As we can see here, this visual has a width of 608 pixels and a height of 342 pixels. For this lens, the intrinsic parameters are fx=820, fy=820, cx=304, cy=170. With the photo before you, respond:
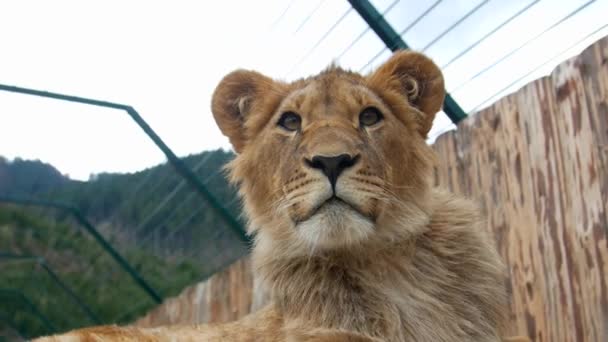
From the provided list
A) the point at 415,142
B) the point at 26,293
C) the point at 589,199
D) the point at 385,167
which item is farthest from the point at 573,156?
the point at 26,293

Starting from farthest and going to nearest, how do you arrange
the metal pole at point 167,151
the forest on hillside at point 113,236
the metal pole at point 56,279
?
1. the metal pole at point 56,279
2. the forest on hillside at point 113,236
3. the metal pole at point 167,151

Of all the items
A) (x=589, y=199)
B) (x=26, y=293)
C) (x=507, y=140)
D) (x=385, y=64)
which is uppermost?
(x=26, y=293)

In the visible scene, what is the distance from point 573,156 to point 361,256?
4.39ft

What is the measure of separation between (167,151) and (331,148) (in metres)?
4.36

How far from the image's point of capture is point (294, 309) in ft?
10.1

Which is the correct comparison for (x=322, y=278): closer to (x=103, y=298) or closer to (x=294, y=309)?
(x=294, y=309)

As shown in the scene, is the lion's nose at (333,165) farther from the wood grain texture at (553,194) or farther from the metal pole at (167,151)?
the metal pole at (167,151)

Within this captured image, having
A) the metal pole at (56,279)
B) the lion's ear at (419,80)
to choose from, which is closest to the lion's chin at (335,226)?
the lion's ear at (419,80)

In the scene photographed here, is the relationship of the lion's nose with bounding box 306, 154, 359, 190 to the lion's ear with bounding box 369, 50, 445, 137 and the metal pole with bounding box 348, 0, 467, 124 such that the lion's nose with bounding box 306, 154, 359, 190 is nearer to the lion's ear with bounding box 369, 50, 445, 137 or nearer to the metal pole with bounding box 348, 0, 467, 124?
the lion's ear with bounding box 369, 50, 445, 137

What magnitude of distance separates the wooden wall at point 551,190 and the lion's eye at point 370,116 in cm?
110

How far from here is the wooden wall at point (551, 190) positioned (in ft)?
11.9

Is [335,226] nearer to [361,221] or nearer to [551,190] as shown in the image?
[361,221]

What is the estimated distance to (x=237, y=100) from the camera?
12.2ft

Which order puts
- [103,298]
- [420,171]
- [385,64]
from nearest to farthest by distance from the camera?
1. [420,171]
2. [385,64]
3. [103,298]
